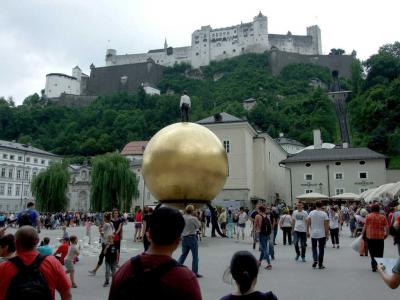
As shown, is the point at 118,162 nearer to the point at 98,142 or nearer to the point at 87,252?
the point at 87,252

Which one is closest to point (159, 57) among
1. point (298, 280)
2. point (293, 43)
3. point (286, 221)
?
point (293, 43)

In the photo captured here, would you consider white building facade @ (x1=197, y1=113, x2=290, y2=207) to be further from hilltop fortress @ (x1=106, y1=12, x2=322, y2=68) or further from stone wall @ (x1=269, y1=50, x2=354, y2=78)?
hilltop fortress @ (x1=106, y1=12, x2=322, y2=68)

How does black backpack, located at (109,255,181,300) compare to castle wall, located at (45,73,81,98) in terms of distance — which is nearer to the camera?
black backpack, located at (109,255,181,300)

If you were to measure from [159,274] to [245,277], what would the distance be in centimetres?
87

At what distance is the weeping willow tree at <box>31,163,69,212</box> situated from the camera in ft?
150

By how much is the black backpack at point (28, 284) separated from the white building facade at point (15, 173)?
68544 mm

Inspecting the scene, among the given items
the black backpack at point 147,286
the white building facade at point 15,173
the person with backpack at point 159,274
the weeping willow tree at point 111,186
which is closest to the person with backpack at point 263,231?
the person with backpack at point 159,274

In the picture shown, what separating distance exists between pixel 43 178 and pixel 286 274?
4027 centimetres

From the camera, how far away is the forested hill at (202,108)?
302 feet

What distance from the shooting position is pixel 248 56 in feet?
415

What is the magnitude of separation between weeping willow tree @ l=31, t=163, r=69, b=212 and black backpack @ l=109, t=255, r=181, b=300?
151 ft

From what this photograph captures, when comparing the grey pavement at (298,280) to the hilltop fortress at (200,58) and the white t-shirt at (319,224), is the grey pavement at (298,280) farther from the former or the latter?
the hilltop fortress at (200,58)

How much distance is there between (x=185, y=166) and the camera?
18.3 feet

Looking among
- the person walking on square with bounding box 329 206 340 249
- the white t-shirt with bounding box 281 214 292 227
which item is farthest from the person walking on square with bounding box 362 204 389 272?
the white t-shirt with bounding box 281 214 292 227
